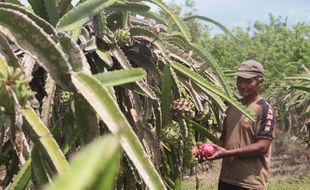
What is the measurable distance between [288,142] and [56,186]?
12284mm

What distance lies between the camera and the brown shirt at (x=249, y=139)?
2701 millimetres

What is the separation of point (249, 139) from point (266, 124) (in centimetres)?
12

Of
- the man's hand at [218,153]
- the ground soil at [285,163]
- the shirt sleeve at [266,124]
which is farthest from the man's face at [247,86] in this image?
the ground soil at [285,163]

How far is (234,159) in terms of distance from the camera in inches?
109

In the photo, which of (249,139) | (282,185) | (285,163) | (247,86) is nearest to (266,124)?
(249,139)

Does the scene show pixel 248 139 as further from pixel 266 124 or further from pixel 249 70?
pixel 249 70

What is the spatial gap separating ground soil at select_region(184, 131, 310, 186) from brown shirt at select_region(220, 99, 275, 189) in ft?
19.3

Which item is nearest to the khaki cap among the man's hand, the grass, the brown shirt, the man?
the man

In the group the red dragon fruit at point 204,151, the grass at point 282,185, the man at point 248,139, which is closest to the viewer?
the red dragon fruit at point 204,151

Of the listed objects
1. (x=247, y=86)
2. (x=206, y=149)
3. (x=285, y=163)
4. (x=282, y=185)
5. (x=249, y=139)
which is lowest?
(x=285, y=163)

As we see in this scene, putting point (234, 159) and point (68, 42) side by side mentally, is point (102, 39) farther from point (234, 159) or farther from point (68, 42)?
point (234, 159)

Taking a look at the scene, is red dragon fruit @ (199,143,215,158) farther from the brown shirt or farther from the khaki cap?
the khaki cap

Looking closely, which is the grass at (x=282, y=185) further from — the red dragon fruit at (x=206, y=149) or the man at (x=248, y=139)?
the red dragon fruit at (x=206, y=149)

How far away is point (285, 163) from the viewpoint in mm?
11430
